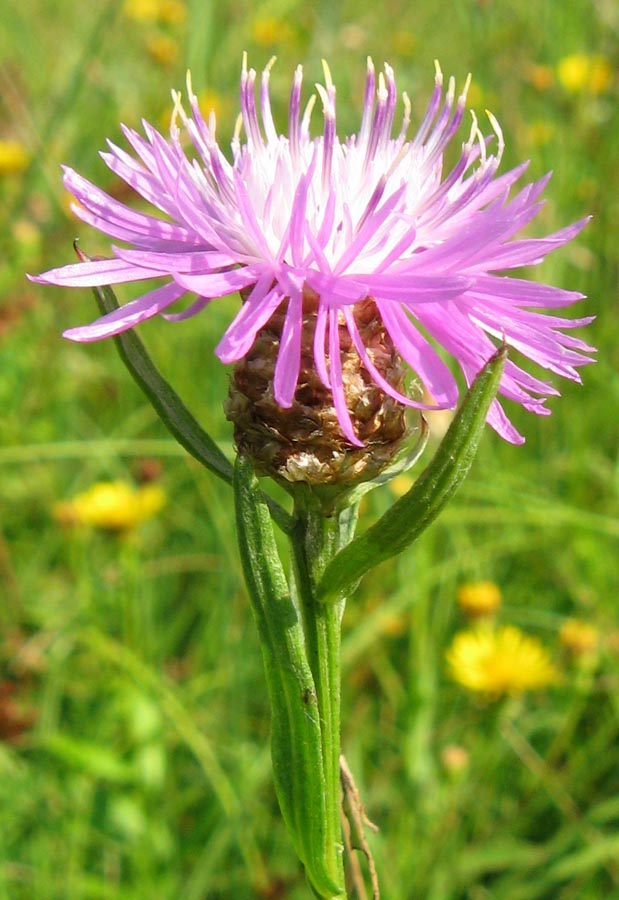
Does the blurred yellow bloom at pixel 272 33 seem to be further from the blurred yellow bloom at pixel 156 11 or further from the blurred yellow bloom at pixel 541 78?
the blurred yellow bloom at pixel 541 78

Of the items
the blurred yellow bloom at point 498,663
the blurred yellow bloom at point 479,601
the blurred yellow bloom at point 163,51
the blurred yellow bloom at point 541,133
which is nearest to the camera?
the blurred yellow bloom at point 498,663

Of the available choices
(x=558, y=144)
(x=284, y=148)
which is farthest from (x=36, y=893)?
Result: (x=558, y=144)

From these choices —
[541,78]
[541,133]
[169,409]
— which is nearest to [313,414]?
[169,409]

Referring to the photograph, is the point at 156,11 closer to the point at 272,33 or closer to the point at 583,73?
the point at 272,33

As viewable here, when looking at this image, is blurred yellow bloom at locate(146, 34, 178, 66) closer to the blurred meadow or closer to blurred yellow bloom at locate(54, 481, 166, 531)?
the blurred meadow

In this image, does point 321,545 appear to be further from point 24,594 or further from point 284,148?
point 24,594

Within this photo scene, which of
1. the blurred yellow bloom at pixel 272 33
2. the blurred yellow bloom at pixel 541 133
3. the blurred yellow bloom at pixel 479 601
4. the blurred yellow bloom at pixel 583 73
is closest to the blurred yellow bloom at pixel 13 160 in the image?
the blurred yellow bloom at pixel 272 33
